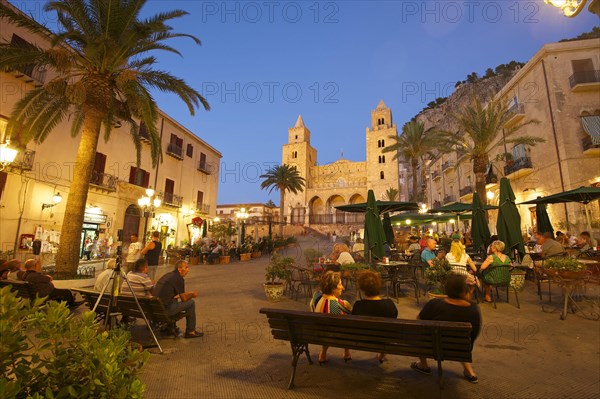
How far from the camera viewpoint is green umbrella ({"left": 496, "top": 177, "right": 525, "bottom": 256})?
738 cm

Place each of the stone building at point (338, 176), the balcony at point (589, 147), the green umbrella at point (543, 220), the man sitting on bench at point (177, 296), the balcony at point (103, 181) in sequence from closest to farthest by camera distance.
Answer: the man sitting on bench at point (177, 296), the green umbrella at point (543, 220), the balcony at point (589, 147), the balcony at point (103, 181), the stone building at point (338, 176)

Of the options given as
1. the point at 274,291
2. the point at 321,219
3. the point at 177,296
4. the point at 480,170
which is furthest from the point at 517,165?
the point at 321,219

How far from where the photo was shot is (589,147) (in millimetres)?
15805

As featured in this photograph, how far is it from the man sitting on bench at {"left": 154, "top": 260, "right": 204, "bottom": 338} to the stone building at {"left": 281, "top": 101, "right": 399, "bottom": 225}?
42.6 meters

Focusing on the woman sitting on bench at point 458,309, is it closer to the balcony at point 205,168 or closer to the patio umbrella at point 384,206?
A: the patio umbrella at point 384,206

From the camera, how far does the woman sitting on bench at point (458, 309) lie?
3.09 m

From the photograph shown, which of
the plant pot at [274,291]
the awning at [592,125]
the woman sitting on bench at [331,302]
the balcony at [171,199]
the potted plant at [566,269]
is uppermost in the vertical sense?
the awning at [592,125]

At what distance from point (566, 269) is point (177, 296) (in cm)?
681

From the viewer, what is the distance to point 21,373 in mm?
1325

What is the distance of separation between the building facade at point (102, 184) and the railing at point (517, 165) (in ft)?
72.0

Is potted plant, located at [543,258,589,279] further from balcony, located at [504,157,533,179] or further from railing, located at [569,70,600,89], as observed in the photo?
railing, located at [569,70,600,89]

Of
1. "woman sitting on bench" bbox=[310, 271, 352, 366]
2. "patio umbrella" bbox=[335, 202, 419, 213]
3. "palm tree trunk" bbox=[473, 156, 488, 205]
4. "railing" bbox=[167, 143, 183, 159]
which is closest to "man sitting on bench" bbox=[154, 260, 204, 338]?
"woman sitting on bench" bbox=[310, 271, 352, 366]

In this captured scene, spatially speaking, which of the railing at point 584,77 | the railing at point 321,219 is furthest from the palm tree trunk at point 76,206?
the railing at point 321,219

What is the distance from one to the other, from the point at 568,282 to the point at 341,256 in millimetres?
4485
